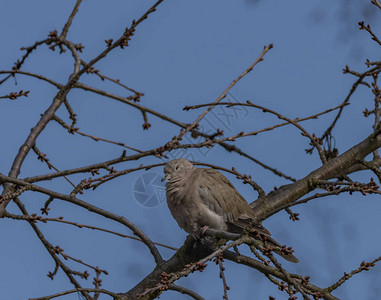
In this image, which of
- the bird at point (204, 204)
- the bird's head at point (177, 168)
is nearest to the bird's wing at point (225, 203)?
the bird at point (204, 204)

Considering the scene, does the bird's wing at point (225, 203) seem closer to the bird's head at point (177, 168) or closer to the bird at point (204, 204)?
the bird at point (204, 204)

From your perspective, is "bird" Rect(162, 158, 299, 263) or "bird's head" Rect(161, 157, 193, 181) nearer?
"bird" Rect(162, 158, 299, 263)

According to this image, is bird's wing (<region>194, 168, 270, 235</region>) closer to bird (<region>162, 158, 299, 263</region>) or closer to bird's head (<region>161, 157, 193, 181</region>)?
bird (<region>162, 158, 299, 263</region>)

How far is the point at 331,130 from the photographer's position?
4898mm

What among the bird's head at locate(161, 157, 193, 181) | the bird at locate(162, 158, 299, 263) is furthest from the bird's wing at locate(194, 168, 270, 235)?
the bird's head at locate(161, 157, 193, 181)

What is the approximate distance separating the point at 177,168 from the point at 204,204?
39 cm

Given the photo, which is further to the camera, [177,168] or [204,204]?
[177,168]

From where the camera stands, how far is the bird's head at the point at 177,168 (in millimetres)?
4426

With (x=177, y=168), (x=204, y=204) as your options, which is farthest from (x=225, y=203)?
(x=177, y=168)

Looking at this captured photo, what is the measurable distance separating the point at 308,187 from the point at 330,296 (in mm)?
991

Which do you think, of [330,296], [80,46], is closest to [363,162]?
[330,296]

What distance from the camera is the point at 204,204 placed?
4238mm

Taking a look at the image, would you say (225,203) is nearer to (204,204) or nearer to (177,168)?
(204,204)

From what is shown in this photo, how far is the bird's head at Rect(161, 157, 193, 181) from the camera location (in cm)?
443
